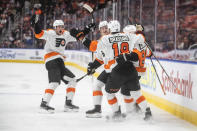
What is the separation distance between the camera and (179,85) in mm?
5809

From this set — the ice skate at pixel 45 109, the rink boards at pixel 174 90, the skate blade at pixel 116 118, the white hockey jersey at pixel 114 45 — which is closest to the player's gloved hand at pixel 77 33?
the white hockey jersey at pixel 114 45

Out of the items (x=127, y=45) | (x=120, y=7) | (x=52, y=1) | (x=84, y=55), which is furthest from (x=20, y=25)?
(x=127, y=45)

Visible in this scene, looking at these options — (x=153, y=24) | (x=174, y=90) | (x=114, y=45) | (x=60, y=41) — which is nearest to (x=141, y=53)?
(x=114, y=45)

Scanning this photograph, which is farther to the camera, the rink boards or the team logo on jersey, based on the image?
the team logo on jersey

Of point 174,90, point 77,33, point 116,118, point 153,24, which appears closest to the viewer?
point 116,118

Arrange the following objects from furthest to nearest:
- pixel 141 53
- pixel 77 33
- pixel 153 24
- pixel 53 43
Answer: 1. pixel 153 24
2. pixel 53 43
3. pixel 77 33
4. pixel 141 53

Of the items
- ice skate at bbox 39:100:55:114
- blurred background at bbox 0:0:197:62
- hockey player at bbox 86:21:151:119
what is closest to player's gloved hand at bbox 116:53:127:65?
hockey player at bbox 86:21:151:119

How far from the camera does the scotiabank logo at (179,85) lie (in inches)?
210

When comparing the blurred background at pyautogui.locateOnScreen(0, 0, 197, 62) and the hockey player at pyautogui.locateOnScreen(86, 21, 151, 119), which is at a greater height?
the blurred background at pyautogui.locateOnScreen(0, 0, 197, 62)

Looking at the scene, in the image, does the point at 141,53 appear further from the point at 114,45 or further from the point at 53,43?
the point at 53,43

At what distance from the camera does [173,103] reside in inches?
239

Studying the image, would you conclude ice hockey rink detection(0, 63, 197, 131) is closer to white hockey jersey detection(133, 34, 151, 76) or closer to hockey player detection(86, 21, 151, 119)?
hockey player detection(86, 21, 151, 119)

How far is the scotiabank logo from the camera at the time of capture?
5.34m

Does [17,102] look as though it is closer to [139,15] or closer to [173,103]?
[173,103]
